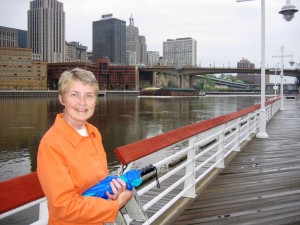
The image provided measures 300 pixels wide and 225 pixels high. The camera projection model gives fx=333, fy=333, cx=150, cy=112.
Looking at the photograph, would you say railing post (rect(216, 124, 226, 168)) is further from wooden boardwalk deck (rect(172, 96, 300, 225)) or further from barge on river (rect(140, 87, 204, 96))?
barge on river (rect(140, 87, 204, 96))

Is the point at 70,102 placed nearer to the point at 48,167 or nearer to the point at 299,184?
the point at 48,167

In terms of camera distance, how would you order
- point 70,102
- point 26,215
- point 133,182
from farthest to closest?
point 26,215
point 70,102
point 133,182

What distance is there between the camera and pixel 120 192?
1884 mm

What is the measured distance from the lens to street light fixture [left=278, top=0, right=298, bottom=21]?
11.4 m

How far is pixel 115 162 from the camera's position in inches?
608

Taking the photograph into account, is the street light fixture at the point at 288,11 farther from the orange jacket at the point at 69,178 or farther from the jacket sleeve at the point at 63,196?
the jacket sleeve at the point at 63,196

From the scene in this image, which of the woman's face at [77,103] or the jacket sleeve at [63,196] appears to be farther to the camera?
the woman's face at [77,103]

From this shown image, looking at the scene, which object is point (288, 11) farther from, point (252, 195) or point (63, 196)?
point (63, 196)

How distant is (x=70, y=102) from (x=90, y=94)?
15 cm

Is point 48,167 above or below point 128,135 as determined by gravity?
above

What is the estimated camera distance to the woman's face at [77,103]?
6.93 ft

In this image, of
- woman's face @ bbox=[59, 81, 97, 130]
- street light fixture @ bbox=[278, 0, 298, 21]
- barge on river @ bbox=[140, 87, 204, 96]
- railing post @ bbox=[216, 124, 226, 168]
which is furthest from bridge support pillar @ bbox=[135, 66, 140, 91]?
woman's face @ bbox=[59, 81, 97, 130]

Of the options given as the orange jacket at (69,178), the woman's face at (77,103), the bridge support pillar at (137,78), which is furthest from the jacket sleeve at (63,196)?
the bridge support pillar at (137,78)

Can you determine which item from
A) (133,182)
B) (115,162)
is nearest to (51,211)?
(133,182)
